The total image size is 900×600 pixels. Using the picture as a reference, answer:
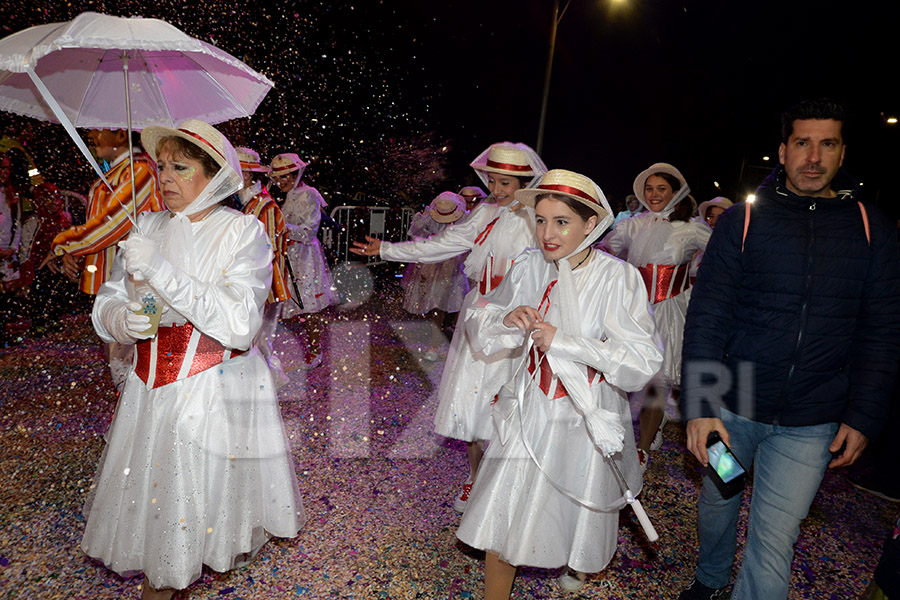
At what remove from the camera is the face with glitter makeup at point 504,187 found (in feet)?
13.1

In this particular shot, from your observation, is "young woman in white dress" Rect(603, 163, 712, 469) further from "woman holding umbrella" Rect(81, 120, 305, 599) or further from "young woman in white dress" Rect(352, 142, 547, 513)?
"woman holding umbrella" Rect(81, 120, 305, 599)

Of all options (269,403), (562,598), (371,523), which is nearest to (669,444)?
(562,598)

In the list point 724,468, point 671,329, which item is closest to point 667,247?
point 671,329

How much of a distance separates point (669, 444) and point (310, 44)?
10.1 m

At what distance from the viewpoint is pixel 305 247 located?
25.2 ft

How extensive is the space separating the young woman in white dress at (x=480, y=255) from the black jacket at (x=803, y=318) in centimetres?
128

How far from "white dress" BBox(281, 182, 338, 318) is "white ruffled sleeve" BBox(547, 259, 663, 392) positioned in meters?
5.54

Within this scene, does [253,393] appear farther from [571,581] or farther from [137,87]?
[571,581]

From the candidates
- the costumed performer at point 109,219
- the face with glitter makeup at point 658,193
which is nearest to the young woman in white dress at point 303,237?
the costumed performer at point 109,219

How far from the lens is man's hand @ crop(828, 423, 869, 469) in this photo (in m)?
2.31

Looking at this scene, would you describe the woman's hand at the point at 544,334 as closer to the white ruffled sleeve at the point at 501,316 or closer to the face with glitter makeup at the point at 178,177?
the white ruffled sleeve at the point at 501,316

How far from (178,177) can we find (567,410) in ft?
6.38

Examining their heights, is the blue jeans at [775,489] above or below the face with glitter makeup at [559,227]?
below

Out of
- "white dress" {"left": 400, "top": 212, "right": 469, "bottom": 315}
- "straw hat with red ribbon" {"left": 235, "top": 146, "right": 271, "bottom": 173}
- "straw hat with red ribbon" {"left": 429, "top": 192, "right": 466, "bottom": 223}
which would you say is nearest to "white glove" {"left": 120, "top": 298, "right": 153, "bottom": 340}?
"straw hat with red ribbon" {"left": 235, "top": 146, "right": 271, "bottom": 173}
